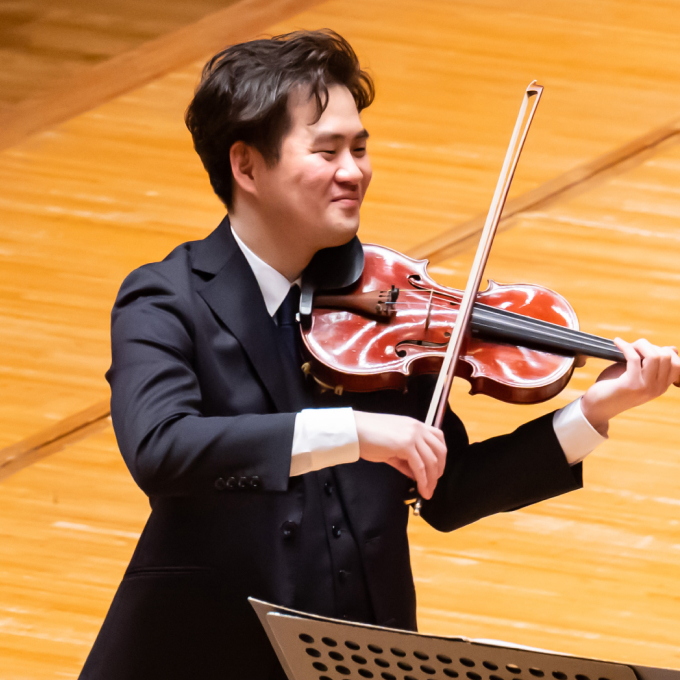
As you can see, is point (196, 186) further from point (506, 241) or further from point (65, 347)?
point (506, 241)

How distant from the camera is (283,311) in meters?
1.28

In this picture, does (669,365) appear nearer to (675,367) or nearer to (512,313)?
(675,367)

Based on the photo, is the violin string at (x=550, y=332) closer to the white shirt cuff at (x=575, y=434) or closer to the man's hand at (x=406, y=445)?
the white shirt cuff at (x=575, y=434)

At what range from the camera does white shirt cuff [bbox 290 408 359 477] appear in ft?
3.53

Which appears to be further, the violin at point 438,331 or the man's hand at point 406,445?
the violin at point 438,331

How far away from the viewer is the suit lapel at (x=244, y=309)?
1.21 meters

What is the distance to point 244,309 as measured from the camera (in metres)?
1.23

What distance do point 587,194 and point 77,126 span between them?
3.76 ft

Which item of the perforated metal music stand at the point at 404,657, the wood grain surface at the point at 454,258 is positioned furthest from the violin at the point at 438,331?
the wood grain surface at the point at 454,258

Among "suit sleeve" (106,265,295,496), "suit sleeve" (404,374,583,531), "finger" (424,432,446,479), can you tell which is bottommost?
"suit sleeve" (404,374,583,531)

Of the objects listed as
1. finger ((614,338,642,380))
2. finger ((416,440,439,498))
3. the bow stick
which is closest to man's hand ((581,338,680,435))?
finger ((614,338,642,380))

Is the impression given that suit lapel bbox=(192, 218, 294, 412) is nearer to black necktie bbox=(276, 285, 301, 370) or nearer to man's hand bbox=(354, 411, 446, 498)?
black necktie bbox=(276, 285, 301, 370)

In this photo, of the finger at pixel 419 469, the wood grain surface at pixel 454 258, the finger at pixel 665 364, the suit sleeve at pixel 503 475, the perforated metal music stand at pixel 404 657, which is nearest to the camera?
the perforated metal music stand at pixel 404 657

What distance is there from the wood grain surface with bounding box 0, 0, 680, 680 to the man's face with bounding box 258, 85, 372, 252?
0.98 meters
